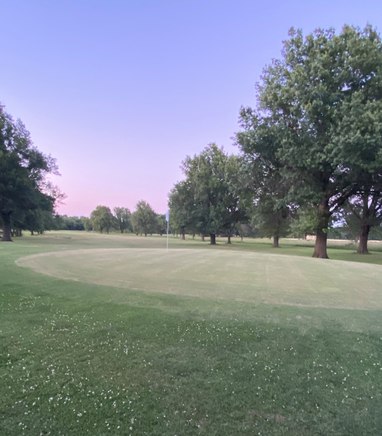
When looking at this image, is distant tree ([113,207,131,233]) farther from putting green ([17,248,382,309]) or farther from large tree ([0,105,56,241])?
putting green ([17,248,382,309])

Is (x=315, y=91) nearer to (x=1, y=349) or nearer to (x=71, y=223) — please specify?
(x=1, y=349)

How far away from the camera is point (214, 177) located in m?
53.2

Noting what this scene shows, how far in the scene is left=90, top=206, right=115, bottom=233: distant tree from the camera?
12714 cm

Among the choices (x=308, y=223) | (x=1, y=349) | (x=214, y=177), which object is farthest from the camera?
(x=214, y=177)

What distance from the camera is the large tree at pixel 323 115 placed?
2147cm

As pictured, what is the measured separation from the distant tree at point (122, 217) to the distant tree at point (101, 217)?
13.9m

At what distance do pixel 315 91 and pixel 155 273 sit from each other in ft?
61.7

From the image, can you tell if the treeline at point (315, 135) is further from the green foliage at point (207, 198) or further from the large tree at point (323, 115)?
the green foliage at point (207, 198)

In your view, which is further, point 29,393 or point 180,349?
point 180,349

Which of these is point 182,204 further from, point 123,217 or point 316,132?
point 123,217

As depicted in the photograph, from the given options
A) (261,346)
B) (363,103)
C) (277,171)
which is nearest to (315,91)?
(363,103)

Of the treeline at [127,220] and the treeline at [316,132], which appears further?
the treeline at [127,220]

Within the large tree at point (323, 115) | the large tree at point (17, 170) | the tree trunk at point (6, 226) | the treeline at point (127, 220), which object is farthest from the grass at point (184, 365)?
the treeline at point (127, 220)

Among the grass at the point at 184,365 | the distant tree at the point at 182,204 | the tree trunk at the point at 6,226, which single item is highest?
the distant tree at the point at 182,204
